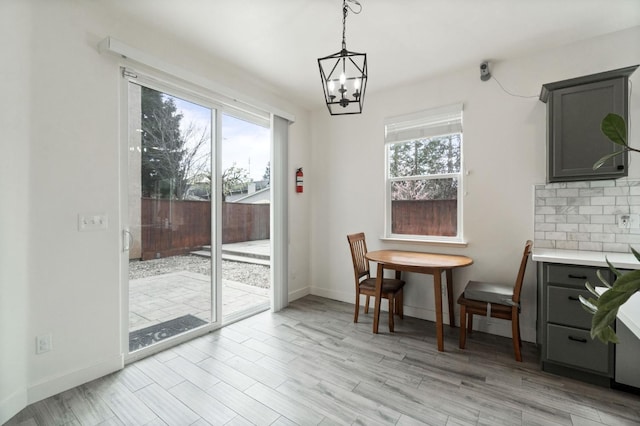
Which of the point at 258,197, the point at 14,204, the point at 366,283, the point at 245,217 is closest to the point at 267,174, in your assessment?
the point at 258,197

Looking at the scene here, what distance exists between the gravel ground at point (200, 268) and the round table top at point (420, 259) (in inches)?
60.5

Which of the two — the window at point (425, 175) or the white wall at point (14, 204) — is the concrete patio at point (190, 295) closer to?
the white wall at point (14, 204)

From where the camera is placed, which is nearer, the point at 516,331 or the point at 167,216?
the point at 516,331

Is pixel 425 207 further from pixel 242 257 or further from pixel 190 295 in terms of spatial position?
pixel 190 295

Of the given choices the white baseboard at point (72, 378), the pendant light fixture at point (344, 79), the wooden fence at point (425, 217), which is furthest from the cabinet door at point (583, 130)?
the white baseboard at point (72, 378)

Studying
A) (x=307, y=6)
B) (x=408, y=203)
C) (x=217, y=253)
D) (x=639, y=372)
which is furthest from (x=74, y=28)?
(x=639, y=372)

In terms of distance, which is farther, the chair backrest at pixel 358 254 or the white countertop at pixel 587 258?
the chair backrest at pixel 358 254

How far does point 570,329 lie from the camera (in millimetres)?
2209

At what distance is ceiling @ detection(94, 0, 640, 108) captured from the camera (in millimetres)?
2197

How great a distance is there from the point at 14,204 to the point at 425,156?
12.1ft

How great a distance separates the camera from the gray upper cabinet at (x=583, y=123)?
223cm

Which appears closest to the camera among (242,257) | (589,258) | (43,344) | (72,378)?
(43,344)

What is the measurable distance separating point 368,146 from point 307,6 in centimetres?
194

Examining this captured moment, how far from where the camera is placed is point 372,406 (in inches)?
75.5
